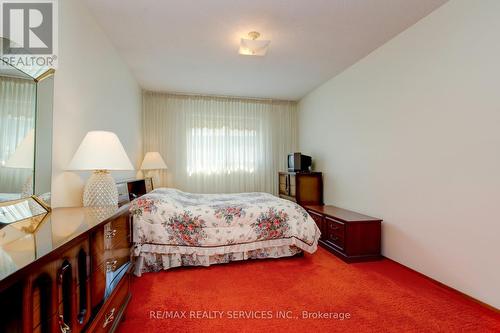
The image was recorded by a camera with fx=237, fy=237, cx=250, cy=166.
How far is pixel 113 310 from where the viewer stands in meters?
1.37

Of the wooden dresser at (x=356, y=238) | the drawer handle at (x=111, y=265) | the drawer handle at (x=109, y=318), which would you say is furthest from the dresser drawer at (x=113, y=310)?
the wooden dresser at (x=356, y=238)

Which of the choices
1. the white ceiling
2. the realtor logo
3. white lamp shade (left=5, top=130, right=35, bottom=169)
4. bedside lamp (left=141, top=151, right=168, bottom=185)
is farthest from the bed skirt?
the white ceiling

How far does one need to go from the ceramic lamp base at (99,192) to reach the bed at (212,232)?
0.56 m

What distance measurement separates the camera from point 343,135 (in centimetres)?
363

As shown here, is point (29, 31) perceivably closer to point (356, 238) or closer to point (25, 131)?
point (25, 131)

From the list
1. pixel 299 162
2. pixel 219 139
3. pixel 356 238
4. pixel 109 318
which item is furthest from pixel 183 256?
pixel 219 139

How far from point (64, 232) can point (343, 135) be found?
11.6 ft

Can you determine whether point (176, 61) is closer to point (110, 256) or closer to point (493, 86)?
point (110, 256)

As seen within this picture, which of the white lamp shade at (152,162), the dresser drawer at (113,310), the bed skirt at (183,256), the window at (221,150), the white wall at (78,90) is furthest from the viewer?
the window at (221,150)

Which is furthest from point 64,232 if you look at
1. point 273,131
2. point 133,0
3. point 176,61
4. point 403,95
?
point 273,131

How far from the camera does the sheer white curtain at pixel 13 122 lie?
1168 millimetres

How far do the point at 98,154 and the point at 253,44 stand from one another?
6.23 ft

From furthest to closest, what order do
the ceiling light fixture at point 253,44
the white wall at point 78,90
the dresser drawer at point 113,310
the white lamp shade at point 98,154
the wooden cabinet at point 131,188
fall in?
the wooden cabinet at point 131,188 → the ceiling light fixture at point 253,44 → the white wall at point 78,90 → the white lamp shade at point 98,154 → the dresser drawer at point 113,310

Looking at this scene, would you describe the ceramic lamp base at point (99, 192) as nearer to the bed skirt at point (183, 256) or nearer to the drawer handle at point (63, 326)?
the bed skirt at point (183, 256)
